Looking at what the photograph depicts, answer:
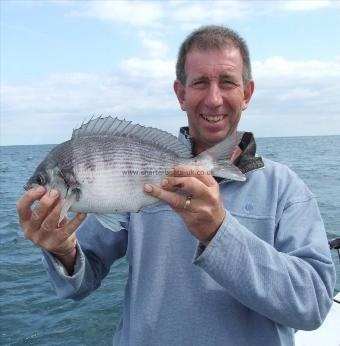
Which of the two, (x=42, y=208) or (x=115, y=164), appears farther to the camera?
(x=115, y=164)

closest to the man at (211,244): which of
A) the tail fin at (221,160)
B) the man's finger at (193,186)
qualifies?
the man's finger at (193,186)

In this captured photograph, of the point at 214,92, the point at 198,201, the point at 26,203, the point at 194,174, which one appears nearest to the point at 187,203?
the point at 198,201

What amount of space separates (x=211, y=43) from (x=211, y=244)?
59.1 inches

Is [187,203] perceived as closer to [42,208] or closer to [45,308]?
[42,208]

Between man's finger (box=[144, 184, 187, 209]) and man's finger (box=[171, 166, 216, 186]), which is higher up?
man's finger (box=[171, 166, 216, 186])

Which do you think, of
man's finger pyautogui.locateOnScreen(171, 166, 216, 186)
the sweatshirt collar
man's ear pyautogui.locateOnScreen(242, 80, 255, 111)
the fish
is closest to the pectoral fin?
the fish

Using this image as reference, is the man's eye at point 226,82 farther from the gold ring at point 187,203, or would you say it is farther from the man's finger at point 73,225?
the man's finger at point 73,225

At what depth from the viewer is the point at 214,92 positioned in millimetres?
2977

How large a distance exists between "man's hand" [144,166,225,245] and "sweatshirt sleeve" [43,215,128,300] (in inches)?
35.6

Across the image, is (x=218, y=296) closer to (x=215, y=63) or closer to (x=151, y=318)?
(x=151, y=318)

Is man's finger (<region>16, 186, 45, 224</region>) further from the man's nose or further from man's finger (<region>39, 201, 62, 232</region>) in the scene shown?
the man's nose

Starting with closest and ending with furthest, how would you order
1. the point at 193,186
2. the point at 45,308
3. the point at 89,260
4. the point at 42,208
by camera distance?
the point at 193,186
the point at 42,208
the point at 89,260
the point at 45,308

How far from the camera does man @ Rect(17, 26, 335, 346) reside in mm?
2273

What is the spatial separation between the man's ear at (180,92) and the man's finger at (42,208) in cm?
123
